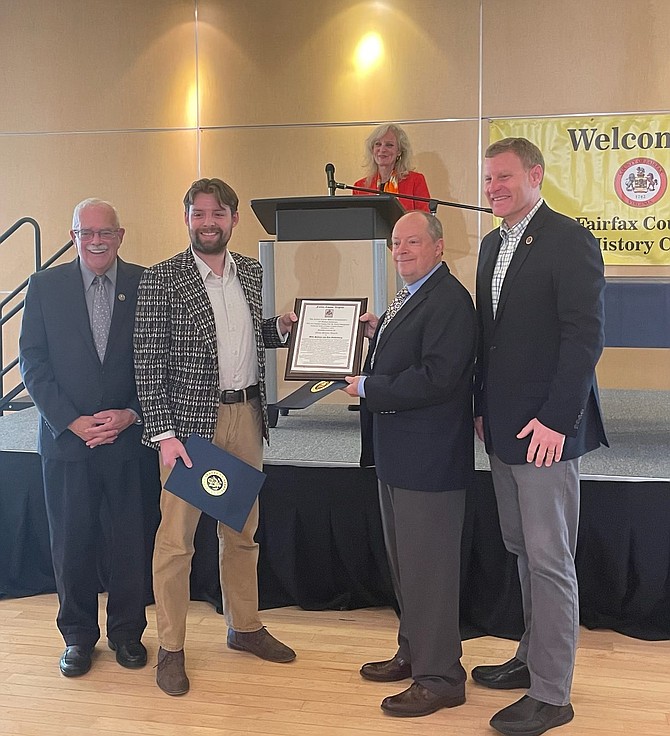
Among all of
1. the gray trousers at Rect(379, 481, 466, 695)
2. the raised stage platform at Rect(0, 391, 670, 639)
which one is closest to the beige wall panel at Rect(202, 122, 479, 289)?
the raised stage platform at Rect(0, 391, 670, 639)

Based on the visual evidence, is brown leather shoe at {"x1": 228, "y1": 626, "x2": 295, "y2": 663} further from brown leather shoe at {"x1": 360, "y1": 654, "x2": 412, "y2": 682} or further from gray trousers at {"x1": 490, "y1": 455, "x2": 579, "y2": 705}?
gray trousers at {"x1": 490, "y1": 455, "x2": 579, "y2": 705}

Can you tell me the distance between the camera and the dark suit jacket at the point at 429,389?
2324mm

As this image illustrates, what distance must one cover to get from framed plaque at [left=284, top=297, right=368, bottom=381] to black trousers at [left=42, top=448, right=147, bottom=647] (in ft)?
2.21

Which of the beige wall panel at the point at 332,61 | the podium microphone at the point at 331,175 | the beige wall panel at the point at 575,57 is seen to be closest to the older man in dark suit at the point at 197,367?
the podium microphone at the point at 331,175

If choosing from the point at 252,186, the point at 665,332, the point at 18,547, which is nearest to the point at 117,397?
the point at 18,547

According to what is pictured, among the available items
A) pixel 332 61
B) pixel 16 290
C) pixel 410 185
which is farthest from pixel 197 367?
pixel 332 61

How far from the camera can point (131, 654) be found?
111 inches

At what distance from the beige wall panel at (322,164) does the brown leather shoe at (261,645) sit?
12.2 ft

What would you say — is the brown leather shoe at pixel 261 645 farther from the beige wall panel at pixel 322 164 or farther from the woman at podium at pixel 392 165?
the beige wall panel at pixel 322 164

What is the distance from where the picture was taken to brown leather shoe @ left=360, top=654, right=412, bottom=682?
8.86ft

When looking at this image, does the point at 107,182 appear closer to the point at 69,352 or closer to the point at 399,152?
the point at 399,152

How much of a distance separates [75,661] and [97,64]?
5.01 m

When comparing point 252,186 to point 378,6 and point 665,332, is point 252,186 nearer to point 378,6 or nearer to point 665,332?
point 378,6

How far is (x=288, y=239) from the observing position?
3.70 metres
